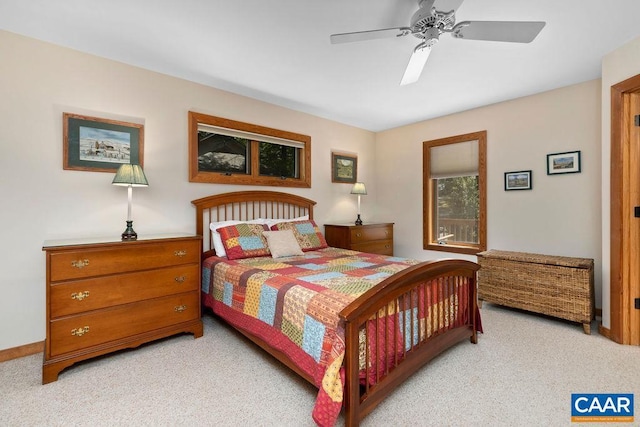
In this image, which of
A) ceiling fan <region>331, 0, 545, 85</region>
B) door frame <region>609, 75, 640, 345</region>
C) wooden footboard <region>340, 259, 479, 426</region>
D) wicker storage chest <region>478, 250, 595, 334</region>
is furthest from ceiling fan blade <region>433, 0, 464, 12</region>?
wicker storage chest <region>478, 250, 595, 334</region>

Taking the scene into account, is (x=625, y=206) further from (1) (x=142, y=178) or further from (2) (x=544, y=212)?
A: (1) (x=142, y=178)

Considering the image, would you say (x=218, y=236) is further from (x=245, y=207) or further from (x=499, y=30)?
(x=499, y=30)

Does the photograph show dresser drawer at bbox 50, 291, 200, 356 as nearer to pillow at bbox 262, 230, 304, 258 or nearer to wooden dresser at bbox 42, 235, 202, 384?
wooden dresser at bbox 42, 235, 202, 384

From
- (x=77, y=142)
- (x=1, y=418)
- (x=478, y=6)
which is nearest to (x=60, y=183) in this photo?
(x=77, y=142)

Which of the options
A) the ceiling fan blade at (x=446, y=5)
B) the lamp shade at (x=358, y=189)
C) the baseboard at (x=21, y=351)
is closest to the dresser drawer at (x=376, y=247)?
the lamp shade at (x=358, y=189)

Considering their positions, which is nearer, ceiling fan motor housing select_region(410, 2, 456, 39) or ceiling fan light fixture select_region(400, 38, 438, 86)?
ceiling fan motor housing select_region(410, 2, 456, 39)

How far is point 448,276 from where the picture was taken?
7.56ft

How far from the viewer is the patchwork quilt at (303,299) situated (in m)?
1.52

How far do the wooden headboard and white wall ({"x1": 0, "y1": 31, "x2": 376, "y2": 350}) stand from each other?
0.43 ft

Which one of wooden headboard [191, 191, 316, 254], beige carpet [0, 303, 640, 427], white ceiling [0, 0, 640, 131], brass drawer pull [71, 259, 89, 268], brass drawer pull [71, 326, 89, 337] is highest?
white ceiling [0, 0, 640, 131]

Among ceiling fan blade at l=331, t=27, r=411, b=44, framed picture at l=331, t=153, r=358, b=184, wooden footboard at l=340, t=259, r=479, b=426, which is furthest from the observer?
framed picture at l=331, t=153, r=358, b=184

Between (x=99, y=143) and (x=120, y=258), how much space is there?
1.18m

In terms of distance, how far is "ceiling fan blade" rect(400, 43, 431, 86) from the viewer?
83.1 inches

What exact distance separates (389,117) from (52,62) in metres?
3.97
